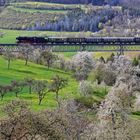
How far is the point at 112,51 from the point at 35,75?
37.6 metres

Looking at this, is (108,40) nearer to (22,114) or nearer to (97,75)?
(97,75)

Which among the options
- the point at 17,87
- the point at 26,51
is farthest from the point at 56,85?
the point at 26,51

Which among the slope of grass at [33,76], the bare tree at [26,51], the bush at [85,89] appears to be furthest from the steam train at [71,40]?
the bush at [85,89]

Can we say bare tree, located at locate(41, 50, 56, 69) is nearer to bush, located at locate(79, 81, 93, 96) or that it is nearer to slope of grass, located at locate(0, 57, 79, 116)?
slope of grass, located at locate(0, 57, 79, 116)

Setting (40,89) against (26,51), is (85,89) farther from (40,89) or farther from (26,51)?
(26,51)

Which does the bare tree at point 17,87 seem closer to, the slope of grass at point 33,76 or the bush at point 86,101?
the slope of grass at point 33,76

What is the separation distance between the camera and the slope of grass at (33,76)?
253 ft

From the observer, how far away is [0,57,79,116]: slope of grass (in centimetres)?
7724

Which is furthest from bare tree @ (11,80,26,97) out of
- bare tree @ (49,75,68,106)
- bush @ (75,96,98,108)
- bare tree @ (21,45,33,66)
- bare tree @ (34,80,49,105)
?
bare tree @ (21,45,33,66)

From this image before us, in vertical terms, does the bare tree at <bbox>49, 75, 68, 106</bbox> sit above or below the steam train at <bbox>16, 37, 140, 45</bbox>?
above

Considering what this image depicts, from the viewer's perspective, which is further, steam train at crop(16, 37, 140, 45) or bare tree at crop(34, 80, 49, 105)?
steam train at crop(16, 37, 140, 45)

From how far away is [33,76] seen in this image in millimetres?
99375

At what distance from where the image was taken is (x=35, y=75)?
101 meters

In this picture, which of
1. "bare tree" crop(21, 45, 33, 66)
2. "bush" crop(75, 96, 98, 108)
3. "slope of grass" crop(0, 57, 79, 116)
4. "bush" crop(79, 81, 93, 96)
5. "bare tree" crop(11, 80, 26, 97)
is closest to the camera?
"slope of grass" crop(0, 57, 79, 116)
